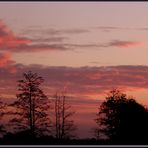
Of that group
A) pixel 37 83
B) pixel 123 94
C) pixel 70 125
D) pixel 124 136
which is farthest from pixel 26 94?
pixel 123 94

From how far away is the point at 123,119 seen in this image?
289 feet

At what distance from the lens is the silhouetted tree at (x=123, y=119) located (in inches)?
3258

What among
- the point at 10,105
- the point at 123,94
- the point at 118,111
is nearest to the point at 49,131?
the point at 10,105

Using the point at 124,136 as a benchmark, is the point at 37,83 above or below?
above

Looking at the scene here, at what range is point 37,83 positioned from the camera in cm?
7975

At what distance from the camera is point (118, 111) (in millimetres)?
92625

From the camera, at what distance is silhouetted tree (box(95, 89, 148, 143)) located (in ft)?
271

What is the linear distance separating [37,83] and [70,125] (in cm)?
763

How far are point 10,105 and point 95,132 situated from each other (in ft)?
93.2

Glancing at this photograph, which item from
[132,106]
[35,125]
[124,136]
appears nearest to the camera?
[35,125]

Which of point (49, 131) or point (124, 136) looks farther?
point (124, 136)

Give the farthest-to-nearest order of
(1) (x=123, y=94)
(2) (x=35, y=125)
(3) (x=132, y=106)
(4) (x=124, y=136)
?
1. (1) (x=123, y=94)
2. (3) (x=132, y=106)
3. (4) (x=124, y=136)
4. (2) (x=35, y=125)

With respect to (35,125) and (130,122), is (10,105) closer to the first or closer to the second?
(35,125)

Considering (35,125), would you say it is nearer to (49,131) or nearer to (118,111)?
(49,131)
